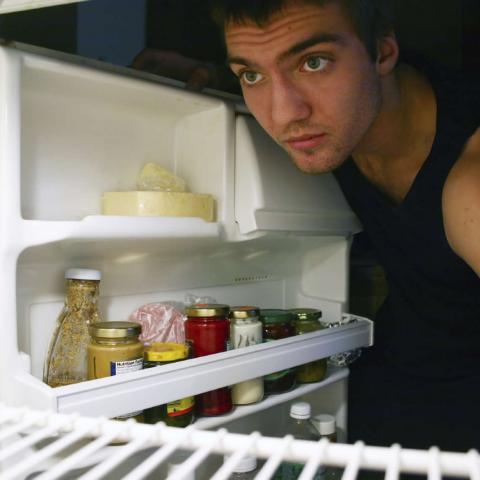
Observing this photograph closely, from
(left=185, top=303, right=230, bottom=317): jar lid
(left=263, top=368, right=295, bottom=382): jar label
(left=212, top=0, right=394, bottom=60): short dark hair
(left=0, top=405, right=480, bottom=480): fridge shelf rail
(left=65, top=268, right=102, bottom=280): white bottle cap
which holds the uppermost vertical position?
(left=212, top=0, right=394, bottom=60): short dark hair

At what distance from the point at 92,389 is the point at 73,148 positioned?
427 millimetres

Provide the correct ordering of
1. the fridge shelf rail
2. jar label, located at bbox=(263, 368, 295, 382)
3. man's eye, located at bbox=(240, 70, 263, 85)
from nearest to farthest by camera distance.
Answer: the fridge shelf rail < man's eye, located at bbox=(240, 70, 263, 85) < jar label, located at bbox=(263, 368, 295, 382)

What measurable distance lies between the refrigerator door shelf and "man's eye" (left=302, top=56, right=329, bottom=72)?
0.49 meters

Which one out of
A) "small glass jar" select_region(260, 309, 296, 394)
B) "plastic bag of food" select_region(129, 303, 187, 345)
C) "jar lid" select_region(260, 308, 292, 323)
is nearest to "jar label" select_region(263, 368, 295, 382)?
"small glass jar" select_region(260, 309, 296, 394)

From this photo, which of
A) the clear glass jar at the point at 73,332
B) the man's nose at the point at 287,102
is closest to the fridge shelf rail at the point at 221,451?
the clear glass jar at the point at 73,332

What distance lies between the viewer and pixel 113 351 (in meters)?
0.77

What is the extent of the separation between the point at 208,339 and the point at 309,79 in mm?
481

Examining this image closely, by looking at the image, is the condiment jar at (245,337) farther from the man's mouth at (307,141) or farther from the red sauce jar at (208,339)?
the man's mouth at (307,141)

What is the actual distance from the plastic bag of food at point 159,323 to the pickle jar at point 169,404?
65mm

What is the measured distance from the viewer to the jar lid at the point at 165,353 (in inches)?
32.6

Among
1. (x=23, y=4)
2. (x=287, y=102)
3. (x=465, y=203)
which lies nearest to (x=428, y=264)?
(x=465, y=203)

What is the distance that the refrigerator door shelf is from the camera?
0.68 m

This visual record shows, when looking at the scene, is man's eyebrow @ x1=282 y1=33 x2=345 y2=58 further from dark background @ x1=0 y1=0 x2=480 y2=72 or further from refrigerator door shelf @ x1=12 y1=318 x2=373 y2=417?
refrigerator door shelf @ x1=12 y1=318 x2=373 y2=417

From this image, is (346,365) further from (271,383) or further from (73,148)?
(73,148)
